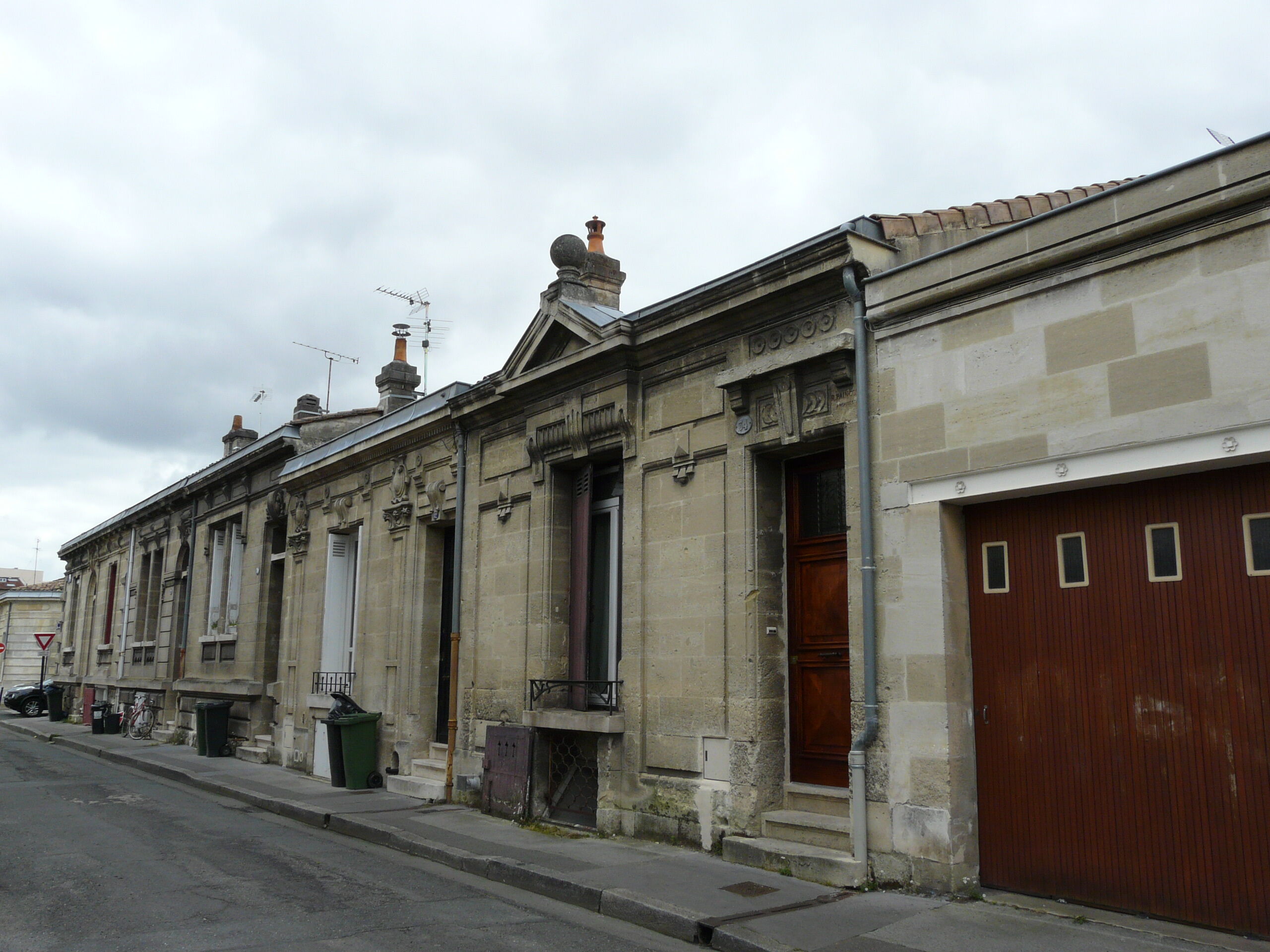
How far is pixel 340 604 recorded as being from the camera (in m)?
15.1

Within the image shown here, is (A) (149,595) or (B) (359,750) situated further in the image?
(A) (149,595)

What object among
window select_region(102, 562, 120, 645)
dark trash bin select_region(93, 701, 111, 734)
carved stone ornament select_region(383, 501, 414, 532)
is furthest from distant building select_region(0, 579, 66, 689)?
carved stone ornament select_region(383, 501, 414, 532)

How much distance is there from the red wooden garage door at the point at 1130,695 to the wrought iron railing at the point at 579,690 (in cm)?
408

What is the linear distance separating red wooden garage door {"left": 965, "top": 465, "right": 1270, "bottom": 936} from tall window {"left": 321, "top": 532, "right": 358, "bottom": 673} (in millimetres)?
10487

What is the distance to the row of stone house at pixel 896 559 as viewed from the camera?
561 cm

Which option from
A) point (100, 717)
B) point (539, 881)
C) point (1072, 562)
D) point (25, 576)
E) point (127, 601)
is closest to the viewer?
point (1072, 562)

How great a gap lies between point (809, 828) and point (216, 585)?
16193mm

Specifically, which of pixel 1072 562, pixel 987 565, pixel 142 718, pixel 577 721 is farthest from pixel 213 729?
pixel 1072 562

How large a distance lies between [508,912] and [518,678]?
4.09m

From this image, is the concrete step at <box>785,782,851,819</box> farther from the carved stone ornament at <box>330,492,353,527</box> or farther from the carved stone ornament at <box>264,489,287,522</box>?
the carved stone ornament at <box>264,489,287,522</box>

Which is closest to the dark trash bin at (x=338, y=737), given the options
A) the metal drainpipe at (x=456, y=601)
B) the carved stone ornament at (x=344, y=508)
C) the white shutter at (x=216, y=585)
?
the metal drainpipe at (x=456, y=601)

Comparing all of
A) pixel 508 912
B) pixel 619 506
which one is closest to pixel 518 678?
pixel 619 506

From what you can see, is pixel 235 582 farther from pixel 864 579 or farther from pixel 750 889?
pixel 864 579

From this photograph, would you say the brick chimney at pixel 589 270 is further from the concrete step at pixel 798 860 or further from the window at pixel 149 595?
the window at pixel 149 595
